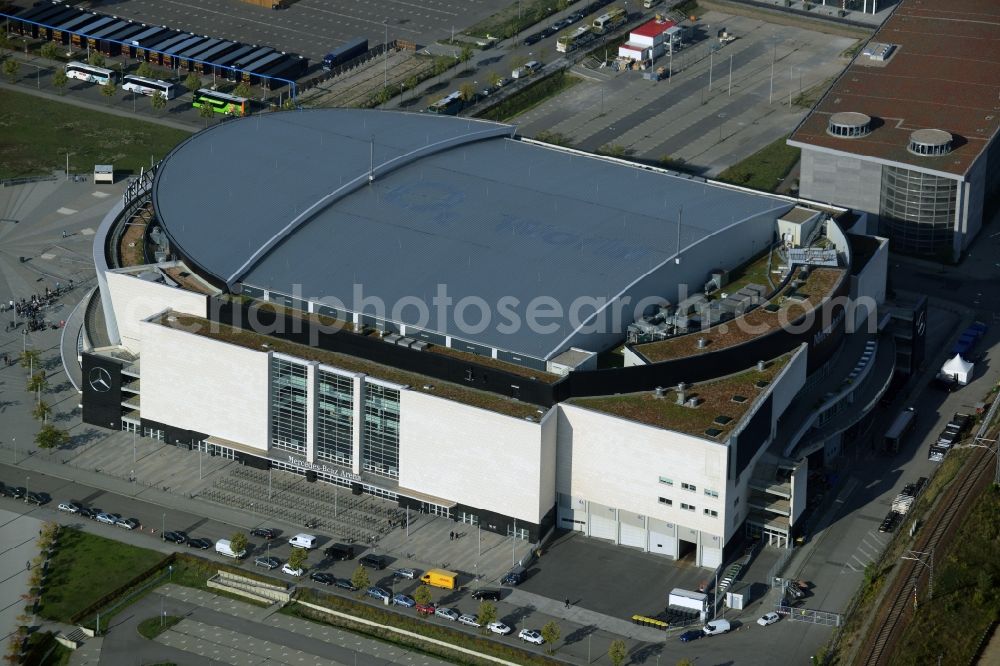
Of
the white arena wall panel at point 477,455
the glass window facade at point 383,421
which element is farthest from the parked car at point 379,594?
the glass window facade at point 383,421

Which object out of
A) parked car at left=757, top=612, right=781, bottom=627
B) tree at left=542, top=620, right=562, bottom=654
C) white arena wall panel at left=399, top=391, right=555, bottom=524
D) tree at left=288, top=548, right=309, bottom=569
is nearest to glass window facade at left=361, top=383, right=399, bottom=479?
white arena wall panel at left=399, top=391, right=555, bottom=524

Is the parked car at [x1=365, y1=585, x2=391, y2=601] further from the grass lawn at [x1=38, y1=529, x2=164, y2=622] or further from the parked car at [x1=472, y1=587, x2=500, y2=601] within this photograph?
the grass lawn at [x1=38, y1=529, x2=164, y2=622]

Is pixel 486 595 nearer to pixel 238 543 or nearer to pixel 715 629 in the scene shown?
pixel 715 629

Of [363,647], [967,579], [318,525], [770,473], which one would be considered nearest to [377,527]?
[318,525]

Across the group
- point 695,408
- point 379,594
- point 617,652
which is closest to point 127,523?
point 379,594

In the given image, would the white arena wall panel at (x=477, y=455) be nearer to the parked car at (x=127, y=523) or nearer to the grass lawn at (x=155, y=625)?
the parked car at (x=127, y=523)

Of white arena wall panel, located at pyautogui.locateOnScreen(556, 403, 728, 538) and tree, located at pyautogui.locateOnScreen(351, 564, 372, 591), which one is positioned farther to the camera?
white arena wall panel, located at pyautogui.locateOnScreen(556, 403, 728, 538)

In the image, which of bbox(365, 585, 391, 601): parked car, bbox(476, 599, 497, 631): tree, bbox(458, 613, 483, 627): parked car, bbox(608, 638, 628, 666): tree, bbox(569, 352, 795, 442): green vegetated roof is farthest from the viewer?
bbox(569, 352, 795, 442): green vegetated roof

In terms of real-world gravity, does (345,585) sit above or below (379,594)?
below
